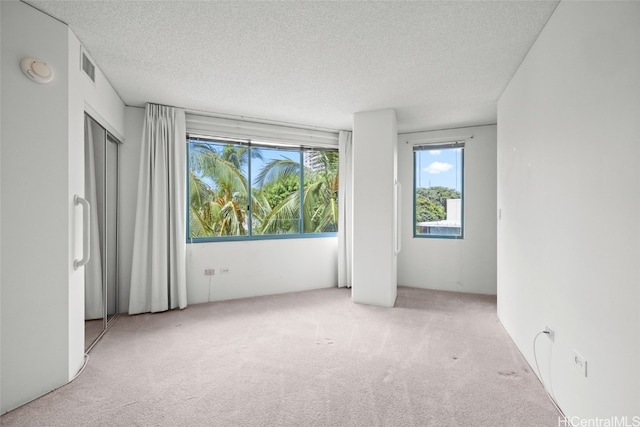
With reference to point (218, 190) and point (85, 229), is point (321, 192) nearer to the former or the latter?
point (218, 190)

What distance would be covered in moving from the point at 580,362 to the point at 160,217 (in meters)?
4.07

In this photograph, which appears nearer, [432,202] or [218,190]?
[218,190]

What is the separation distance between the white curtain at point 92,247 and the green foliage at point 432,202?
4.28m

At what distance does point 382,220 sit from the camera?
3994mm

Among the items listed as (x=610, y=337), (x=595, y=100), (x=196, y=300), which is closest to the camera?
(x=610, y=337)

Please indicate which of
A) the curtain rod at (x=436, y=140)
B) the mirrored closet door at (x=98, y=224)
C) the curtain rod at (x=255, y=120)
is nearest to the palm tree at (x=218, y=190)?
the curtain rod at (x=255, y=120)

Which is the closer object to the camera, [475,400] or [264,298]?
[475,400]

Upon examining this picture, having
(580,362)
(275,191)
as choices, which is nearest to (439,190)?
(275,191)

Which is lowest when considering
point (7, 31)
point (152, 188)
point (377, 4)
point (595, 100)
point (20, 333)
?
point (20, 333)

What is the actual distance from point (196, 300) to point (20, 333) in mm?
2277

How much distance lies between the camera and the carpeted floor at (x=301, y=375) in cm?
186

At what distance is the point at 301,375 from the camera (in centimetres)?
232

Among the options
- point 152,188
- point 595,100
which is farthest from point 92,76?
point 595,100

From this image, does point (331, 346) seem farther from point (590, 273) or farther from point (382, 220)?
point (590, 273)
